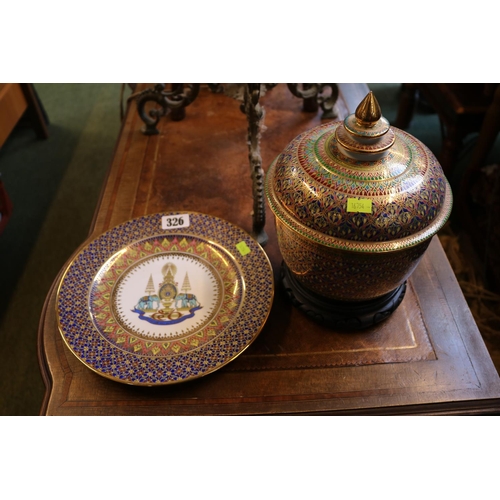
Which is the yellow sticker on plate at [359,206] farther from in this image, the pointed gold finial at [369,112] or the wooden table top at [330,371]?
the wooden table top at [330,371]

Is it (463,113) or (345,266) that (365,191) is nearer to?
(345,266)

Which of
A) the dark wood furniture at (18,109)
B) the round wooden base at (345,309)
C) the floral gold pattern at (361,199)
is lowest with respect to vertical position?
the dark wood furniture at (18,109)

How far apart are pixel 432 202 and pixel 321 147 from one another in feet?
0.62

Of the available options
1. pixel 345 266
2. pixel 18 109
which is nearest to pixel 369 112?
pixel 345 266

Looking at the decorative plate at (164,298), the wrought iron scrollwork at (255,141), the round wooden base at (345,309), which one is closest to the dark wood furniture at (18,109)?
the decorative plate at (164,298)

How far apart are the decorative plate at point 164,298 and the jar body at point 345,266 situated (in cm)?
13

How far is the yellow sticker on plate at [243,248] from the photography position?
971 mm

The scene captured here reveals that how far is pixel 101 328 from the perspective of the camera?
861 millimetres

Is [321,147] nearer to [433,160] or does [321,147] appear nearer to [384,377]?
[433,160]

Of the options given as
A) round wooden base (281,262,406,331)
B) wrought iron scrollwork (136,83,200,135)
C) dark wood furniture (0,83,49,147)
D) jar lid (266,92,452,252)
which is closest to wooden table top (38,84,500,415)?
round wooden base (281,262,406,331)

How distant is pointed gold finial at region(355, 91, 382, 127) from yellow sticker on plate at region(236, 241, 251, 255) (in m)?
0.39

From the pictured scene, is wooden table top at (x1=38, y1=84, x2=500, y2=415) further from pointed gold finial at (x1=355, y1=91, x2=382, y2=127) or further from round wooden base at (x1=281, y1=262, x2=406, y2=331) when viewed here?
pointed gold finial at (x1=355, y1=91, x2=382, y2=127)

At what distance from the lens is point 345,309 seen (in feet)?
2.85

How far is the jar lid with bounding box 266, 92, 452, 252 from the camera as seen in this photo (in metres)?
0.67
